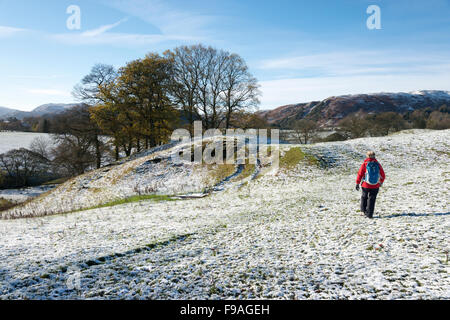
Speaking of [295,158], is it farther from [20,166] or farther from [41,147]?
[41,147]

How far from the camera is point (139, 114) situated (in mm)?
41000

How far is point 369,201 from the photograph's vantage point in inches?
426

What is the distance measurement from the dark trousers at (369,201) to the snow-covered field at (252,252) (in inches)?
16.0

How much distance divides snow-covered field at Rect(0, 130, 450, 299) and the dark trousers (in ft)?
1.33

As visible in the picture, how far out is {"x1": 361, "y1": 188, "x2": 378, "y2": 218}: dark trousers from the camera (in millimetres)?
10589

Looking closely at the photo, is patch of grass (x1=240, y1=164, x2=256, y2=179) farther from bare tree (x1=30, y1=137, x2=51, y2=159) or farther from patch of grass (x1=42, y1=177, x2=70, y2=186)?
bare tree (x1=30, y1=137, x2=51, y2=159)

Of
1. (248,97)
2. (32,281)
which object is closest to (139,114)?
(248,97)

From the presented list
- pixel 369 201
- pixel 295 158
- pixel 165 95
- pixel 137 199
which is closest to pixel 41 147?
pixel 165 95

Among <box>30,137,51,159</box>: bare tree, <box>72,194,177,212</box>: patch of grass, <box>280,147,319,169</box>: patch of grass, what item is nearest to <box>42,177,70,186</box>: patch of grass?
<box>30,137,51,159</box>: bare tree

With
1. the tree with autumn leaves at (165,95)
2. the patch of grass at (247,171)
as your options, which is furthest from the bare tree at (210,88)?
the patch of grass at (247,171)

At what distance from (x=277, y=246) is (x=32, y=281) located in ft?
25.4

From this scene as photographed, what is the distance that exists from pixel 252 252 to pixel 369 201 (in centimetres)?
619

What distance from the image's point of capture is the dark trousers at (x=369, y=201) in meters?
10.6
